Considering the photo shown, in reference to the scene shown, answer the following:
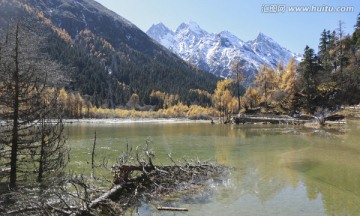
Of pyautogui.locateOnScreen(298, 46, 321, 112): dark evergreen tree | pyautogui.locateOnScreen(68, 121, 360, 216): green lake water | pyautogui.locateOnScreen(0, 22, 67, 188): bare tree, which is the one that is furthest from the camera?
pyautogui.locateOnScreen(298, 46, 321, 112): dark evergreen tree

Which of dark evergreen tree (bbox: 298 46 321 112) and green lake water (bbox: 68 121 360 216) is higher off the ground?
dark evergreen tree (bbox: 298 46 321 112)

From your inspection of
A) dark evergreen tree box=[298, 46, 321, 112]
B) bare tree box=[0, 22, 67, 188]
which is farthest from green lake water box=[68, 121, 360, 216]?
dark evergreen tree box=[298, 46, 321, 112]

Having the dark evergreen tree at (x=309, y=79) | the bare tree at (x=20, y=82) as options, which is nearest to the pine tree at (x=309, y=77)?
the dark evergreen tree at (x=309, y=79)

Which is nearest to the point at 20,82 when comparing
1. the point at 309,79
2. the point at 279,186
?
the point at 279,186

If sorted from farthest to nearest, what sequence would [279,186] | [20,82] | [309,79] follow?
[309,79], [279,186], [20,82]

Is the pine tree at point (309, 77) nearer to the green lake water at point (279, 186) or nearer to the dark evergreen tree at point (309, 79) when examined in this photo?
the dark evergreen tree at point (309, 79)

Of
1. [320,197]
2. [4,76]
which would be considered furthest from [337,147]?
[4,76]

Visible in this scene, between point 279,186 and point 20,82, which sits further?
point 279,186

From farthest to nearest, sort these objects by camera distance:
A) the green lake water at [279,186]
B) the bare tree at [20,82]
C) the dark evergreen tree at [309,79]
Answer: the dark evergreen tree at [309,79]
the bare tree at [20,82]
the green lake water at [279,186]

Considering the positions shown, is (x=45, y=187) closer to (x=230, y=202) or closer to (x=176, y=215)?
(x=176, y=215)

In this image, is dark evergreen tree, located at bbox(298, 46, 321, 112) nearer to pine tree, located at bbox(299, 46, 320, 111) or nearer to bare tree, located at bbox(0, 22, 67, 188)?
pine tree, located at bbox(299, 46, 320, 111)

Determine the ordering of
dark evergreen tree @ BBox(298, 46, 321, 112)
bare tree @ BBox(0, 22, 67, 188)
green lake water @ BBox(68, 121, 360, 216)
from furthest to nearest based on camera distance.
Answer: dark evergreen tree @ BBox(298, 46, 321, 112), bare tree @ BBox(0, 22, 67, 188), green lake water @ BBox(68, 121, 360, 216)

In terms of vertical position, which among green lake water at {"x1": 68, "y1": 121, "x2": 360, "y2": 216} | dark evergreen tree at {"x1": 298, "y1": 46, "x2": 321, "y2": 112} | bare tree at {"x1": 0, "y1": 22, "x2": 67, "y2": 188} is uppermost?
dark evergreen tree at {"x1": 298, "y1": 46, "x2": 321, "y2": 112}

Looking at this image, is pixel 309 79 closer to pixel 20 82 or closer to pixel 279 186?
pixel 279 186
